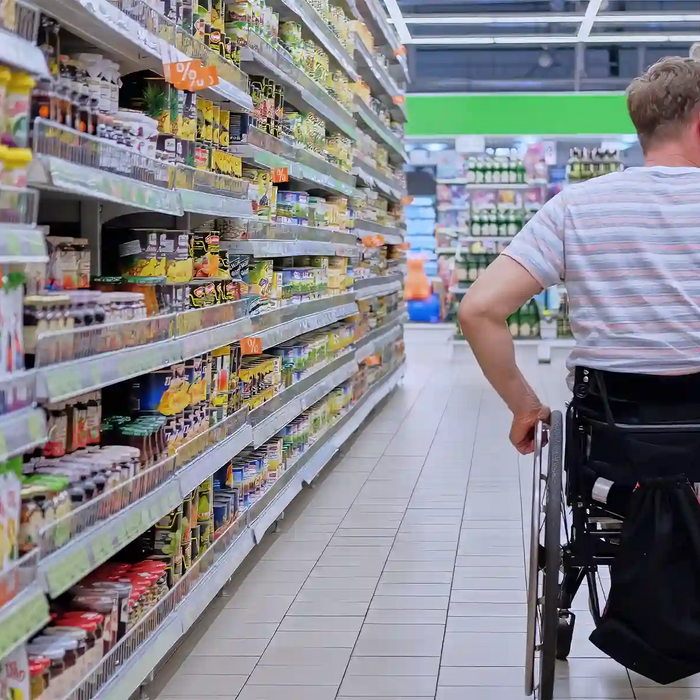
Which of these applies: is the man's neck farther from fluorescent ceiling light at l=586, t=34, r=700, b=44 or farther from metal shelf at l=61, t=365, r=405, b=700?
fluorescent ceiling light at l=586, t=34, r=700, b=44

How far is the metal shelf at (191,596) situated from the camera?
2.62 meters

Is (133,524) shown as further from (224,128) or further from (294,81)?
(294,81)

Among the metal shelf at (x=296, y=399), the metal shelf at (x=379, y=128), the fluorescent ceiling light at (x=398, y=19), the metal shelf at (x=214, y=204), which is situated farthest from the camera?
the fluorescent ceiling light at (x=398, y=19)

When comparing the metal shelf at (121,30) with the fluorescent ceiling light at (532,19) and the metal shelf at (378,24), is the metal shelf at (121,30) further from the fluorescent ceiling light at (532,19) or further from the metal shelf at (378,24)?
the fluorescent ceiling light at (532,19)

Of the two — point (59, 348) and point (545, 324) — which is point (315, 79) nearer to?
point (59, 348)

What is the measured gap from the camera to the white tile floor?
314cm

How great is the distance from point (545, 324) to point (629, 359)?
11.6 metres

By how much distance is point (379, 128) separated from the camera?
8719mm

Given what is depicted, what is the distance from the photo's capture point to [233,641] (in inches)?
137

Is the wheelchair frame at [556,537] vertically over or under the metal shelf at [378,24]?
under

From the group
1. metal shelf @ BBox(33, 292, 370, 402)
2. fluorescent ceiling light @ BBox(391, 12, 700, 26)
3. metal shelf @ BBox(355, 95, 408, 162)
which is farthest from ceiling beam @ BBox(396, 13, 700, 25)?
metal shelf @ BBox(33, 292, 370, 402)

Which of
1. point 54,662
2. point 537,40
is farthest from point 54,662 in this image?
point 537,40

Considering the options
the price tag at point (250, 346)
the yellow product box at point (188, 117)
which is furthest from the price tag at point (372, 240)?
the yellow product box at point (188, 117)

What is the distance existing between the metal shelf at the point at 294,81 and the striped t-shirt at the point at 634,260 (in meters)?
2.09
